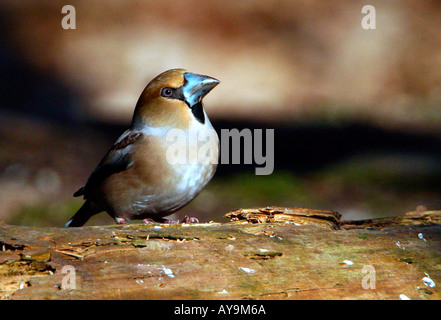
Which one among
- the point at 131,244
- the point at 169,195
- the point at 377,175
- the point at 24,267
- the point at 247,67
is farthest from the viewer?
the point at 247,67

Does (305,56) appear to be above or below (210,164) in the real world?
above

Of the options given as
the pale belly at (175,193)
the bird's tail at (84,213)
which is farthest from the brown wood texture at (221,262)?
the bird's tail at (84,213)

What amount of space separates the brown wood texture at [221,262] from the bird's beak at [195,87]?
1.09m

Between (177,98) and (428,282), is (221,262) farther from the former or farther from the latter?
(177,98)

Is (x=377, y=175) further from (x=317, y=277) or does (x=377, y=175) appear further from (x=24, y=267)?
(x=24, y=267)

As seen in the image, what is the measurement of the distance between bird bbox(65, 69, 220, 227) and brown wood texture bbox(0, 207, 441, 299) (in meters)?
0.64

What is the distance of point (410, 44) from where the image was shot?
8.98 metres

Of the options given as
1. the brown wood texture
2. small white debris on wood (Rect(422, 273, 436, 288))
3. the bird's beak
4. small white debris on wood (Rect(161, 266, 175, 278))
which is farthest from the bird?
small white debris on wood (Rect(422, 273, 436, 288))

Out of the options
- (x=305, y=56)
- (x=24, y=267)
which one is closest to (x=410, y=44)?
(x=305, y=56)

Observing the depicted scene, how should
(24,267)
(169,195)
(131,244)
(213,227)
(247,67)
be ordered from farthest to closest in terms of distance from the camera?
(247,67) < (169,195) < (213,227) < (131,244) < (24,267)

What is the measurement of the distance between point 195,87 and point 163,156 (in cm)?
53

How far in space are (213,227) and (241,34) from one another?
584cm

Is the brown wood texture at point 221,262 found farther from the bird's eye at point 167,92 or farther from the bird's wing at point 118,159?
the bird's eye at point 167,92

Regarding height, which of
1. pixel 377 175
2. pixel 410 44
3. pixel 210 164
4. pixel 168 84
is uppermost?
pixel 410 44
